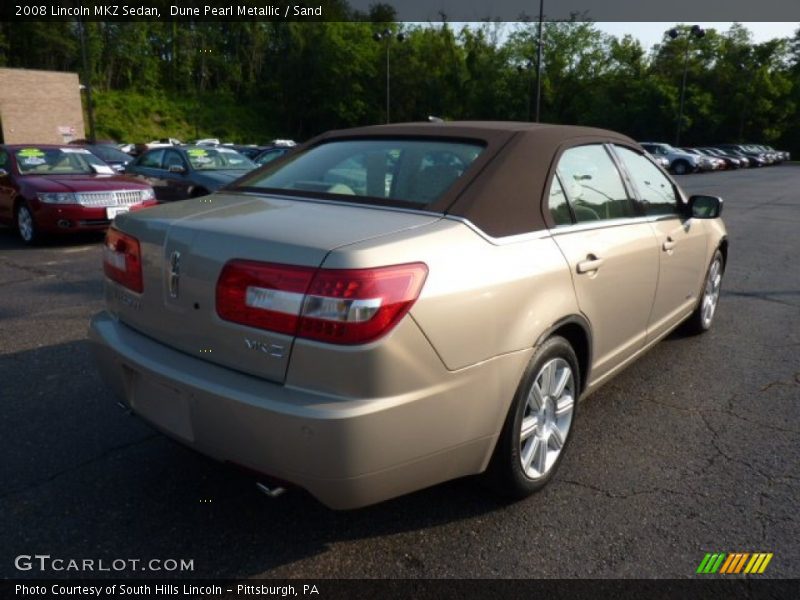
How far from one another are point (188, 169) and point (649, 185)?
900 centimetres

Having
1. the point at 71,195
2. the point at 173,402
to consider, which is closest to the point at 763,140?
the point at 71,195

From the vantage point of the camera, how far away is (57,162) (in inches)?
382

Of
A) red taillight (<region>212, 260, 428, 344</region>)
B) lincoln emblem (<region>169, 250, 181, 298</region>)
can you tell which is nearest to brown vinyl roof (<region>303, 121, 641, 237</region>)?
red taillight (<region>212, 260, 428, 344</region>)

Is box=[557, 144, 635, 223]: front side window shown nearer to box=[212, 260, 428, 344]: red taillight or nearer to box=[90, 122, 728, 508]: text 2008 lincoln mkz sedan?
box=[90, 122, 728, 508]: text 2008 lincoln mkz sedan

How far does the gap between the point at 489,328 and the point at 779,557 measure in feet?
4.62

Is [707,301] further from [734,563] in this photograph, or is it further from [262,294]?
[262,294]

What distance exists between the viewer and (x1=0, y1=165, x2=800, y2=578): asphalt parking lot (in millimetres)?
2350

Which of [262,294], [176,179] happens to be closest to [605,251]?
[262,294]

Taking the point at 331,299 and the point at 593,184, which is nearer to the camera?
the point at 331,299

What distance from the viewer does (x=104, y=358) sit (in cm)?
266

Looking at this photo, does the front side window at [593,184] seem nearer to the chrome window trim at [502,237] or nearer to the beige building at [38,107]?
the chrome window trim at [502,237]

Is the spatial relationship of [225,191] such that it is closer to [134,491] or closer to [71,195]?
[134,491]

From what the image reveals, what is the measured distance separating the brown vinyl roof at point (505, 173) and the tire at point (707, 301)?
7.08ft

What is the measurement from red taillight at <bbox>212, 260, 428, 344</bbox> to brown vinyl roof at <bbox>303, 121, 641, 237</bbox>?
0.49m
